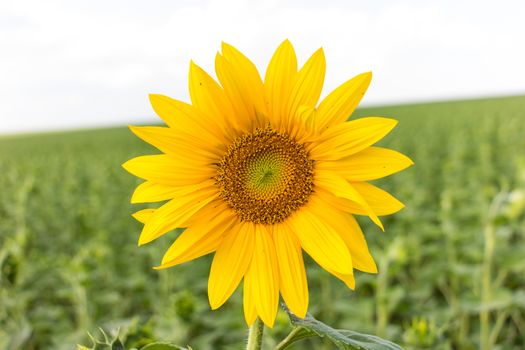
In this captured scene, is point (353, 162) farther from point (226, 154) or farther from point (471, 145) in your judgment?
point (471, 145)

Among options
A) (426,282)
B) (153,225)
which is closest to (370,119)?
(153,225)

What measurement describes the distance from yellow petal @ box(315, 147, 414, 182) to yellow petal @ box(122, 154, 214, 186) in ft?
0.99

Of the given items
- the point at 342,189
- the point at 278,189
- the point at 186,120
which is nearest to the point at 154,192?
the point at 186,120

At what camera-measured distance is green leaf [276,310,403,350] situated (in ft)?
3.35

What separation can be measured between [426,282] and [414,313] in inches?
35.1

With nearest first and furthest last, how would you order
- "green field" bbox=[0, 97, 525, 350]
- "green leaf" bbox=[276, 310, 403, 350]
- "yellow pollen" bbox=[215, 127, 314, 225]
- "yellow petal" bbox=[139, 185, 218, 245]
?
"green leaf" bbox=[276, 310, 403, 350] < "yellow petal" bbox=[139, 185, 218, 245] < "yellow pollen" bbox=[215, 127, 314, 225] < "green field" bbox=[0, 97, 525, 350]

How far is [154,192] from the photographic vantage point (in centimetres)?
118

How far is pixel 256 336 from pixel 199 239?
0.80 ft

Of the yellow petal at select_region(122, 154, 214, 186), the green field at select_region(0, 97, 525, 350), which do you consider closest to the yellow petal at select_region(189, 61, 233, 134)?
the yellow petal at select_region(122, 154, 214, 186)

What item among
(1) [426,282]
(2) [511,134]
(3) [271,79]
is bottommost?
(1) [426,282]

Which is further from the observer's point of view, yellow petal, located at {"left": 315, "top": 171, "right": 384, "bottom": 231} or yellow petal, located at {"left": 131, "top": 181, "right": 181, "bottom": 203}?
yellow petal, located at {"left": 131, "top": 181, "right": 181, "bottom": 203}

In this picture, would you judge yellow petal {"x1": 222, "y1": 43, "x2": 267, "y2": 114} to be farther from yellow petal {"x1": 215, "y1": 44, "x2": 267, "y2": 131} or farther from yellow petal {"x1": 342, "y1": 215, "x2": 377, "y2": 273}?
yellow petal {"x1": 342, "y1": 215, "x2": 377, "y2": 273}

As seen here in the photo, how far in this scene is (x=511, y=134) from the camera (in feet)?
43.4

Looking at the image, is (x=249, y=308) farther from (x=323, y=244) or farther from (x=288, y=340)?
(x=323, y=244)
